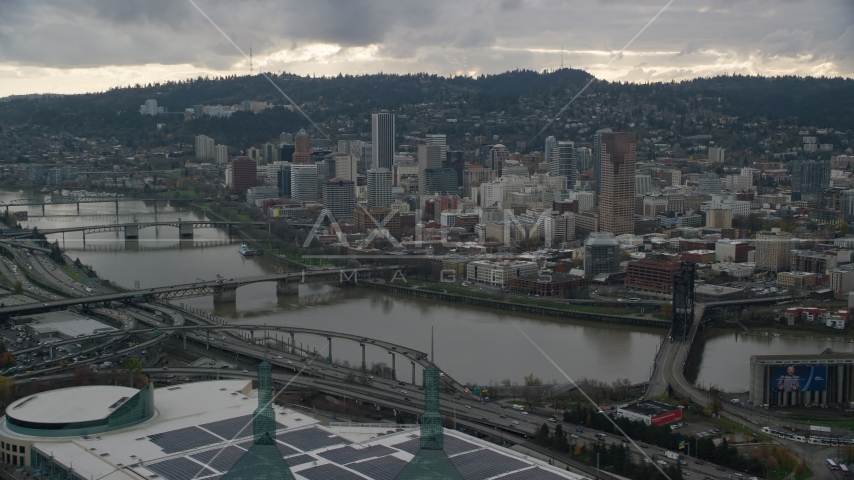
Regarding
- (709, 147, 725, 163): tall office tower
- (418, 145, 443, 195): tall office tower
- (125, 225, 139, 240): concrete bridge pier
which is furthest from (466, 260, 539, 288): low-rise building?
(709, 147, 725, 163): tall office tower

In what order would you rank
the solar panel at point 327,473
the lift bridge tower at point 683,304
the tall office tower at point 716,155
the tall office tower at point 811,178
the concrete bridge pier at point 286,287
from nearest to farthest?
the solar panel at point 327,473 < the lift bridge tower at point 683,304 < the concrete bridge pier at point 286,287 < the tall office tower at point 811,178 < the tall office tower at point 716,155

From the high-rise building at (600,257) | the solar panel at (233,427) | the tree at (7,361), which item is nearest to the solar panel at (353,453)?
the solar panel at (233,427)

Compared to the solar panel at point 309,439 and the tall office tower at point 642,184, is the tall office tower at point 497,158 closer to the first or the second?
the tall office tower at point 642,184

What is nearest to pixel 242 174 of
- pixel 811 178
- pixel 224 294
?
pixel 811 178

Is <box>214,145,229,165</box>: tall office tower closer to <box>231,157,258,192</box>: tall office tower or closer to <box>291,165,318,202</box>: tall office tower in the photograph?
<box>231,157,258,192</box>: tall office tower

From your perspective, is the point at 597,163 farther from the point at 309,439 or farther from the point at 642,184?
the point at 309,439

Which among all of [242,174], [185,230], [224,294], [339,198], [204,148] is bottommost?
[224,294]
